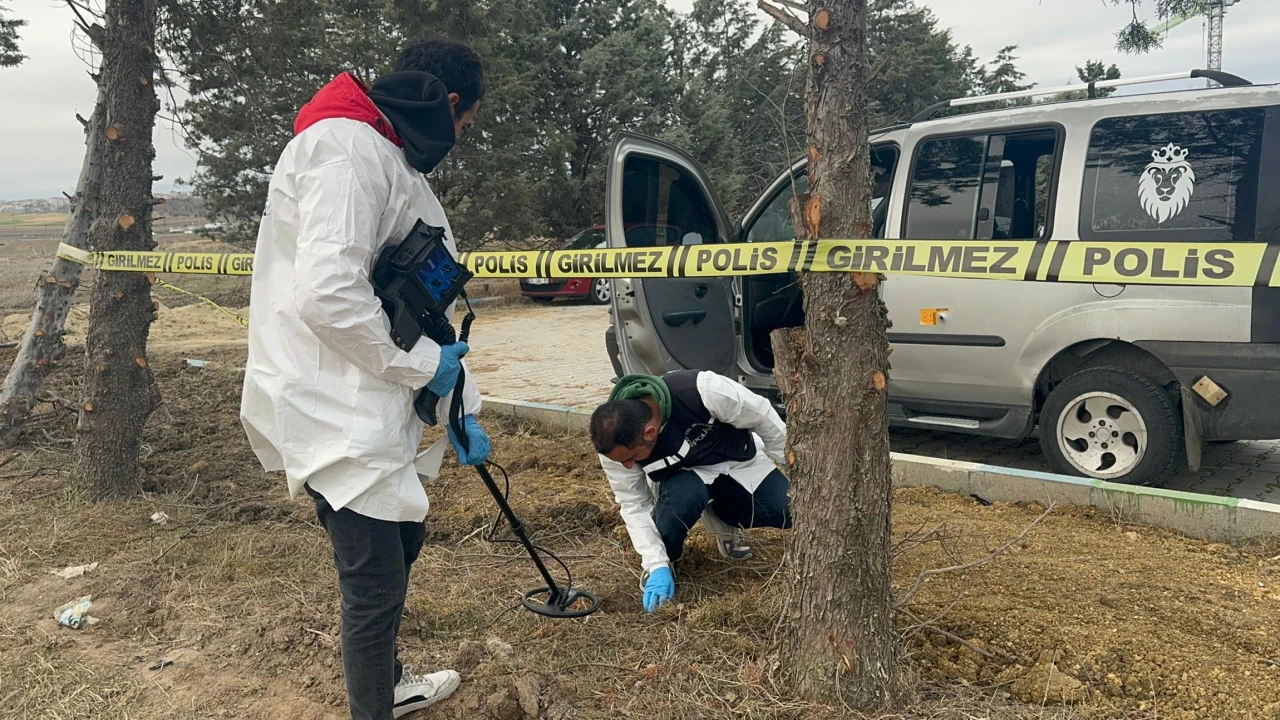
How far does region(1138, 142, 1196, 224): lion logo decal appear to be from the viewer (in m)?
3.98

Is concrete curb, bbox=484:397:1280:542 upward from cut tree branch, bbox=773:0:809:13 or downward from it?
downward

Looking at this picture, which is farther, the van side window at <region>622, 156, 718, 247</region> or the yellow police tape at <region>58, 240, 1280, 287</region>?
the van side window at <region>622, 156, 718, 247</region>

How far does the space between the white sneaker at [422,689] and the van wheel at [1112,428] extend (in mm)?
3408

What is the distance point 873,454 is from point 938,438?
12.4ft

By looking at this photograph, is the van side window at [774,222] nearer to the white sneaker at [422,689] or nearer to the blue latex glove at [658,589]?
the blue latex glove at [658,589]

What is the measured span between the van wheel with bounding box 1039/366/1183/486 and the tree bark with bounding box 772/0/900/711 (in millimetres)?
2578

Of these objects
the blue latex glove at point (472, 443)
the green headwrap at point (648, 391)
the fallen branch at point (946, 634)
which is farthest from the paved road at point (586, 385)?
the blue latex glove at point (472, 443)

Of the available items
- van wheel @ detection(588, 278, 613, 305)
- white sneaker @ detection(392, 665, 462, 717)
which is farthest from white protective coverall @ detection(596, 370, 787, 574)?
van wheel @ detection(588, 278, 613, 305)

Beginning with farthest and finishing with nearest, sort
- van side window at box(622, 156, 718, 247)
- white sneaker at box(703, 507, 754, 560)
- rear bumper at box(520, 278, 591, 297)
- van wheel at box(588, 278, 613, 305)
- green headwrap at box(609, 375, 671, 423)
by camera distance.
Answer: van wheel at box(588, 278, 613, 305), rear bumper at box(520, 278, 591, 297), van side window at box(622, 156, 718, 247), white sneaker at box(703, 507, 754, 560), green headwrap at box(609, 375, 671, 423)

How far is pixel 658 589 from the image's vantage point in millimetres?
2947

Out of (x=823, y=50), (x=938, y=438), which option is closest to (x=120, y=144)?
(x=823, y=50)

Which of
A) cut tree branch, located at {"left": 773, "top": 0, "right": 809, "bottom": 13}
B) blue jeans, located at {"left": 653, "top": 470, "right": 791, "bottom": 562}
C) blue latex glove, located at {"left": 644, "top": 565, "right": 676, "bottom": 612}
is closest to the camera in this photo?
cut tree branch, located at {"left": 773, "top": 0, "right": 809, "bottom": 13}

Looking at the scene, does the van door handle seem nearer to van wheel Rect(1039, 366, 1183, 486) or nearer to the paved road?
the paved road

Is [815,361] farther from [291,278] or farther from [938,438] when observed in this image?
[938,438]
